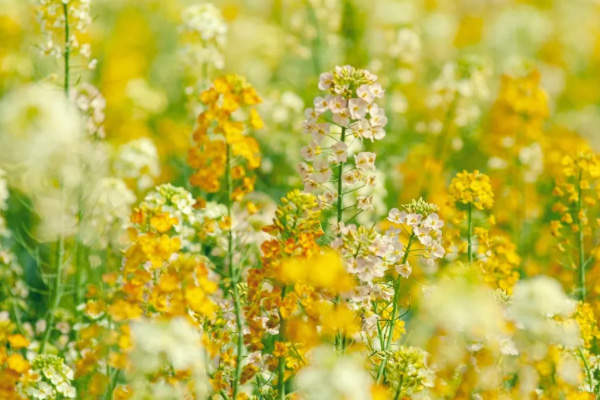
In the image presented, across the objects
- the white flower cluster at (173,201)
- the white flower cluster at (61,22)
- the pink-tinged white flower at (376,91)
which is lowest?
the white flower cluster at (173,201)

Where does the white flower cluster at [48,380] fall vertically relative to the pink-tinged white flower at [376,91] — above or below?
below

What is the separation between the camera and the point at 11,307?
154 inches

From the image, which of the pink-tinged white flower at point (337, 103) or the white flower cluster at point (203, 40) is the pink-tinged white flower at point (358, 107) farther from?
the white flower cluster at point (203, 40)

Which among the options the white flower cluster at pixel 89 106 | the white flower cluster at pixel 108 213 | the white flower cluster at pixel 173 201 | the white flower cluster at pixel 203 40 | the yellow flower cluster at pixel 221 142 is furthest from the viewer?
the white flower cluster at pixel 203 40

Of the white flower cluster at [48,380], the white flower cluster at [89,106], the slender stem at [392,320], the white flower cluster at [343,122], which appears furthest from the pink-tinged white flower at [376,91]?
the white flower cluster at [48,380]

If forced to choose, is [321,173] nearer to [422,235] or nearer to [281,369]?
[422,235]

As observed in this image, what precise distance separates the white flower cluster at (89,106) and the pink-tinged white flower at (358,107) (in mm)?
1366

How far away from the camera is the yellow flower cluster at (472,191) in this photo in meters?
3.35

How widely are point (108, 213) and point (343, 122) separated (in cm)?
183

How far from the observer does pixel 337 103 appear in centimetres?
291

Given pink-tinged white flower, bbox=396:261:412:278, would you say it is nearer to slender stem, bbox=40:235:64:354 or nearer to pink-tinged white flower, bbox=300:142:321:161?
pink-tinged white flower, bbox=300:142:321:161

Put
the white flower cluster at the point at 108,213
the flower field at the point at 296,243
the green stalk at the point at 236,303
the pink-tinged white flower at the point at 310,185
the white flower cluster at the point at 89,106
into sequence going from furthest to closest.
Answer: the white flower cluster at the point at 108,213
the white flower cluster at the point at 89,106
the pink-tinged white flower at the point at 310,185
the green stalk at the point at 236,303
the flower field at the point at 296,243

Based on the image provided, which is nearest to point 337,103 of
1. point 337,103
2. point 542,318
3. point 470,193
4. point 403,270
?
point 337,103

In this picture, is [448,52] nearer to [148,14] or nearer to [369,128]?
[148,14]
